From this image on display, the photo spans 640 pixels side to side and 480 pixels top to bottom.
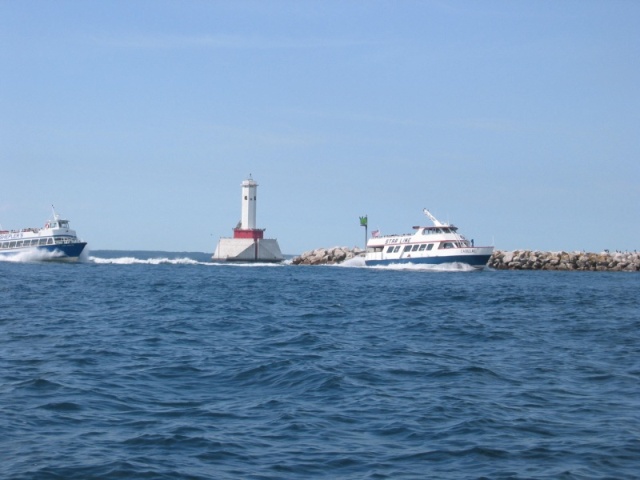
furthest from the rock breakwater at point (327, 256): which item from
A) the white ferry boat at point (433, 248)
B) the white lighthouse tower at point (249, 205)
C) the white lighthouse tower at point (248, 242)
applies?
the white ferry boat at point (433, 248)

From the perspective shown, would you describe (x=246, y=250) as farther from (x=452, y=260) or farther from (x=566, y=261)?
(x=566, y=261)

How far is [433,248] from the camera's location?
71.1m

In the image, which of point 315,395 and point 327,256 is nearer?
point 315,395

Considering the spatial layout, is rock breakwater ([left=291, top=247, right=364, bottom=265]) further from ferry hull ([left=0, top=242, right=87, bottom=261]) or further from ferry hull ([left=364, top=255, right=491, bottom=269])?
ferry hull ([left=0, top=242, right=87, bottom=261])

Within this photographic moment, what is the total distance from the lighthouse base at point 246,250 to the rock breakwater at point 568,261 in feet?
88.7

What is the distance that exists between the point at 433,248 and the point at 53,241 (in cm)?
3996

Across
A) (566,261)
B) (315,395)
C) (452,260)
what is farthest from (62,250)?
(315,395)

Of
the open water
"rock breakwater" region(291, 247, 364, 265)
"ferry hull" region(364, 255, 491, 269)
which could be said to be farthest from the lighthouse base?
the open water

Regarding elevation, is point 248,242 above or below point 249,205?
below

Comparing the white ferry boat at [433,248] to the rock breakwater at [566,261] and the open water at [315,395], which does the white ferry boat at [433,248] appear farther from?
the open water at [315,395]

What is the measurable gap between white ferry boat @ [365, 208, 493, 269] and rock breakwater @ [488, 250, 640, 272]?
12924 mm

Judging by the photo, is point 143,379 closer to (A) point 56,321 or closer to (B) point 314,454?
(B) point 314,454

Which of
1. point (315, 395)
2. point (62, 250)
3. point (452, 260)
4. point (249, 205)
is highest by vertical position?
point (249, 205)

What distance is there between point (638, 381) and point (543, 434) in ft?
17.2
